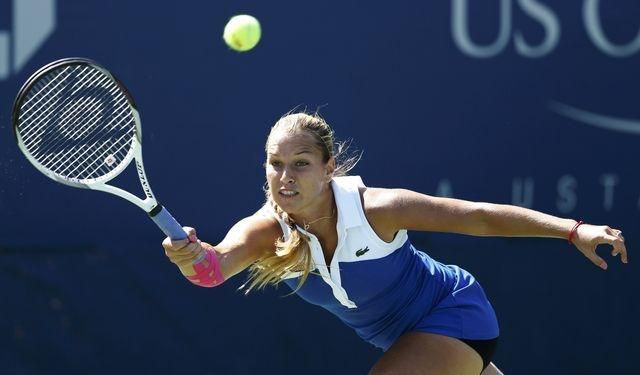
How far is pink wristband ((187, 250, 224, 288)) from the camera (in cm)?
365

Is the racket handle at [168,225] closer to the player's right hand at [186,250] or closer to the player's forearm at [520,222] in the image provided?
the player's right hand at [186,250]

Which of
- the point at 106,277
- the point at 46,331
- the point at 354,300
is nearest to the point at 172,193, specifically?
the point at 106,277

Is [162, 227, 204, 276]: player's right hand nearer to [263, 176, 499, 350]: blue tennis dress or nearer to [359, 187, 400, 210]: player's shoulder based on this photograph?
[263, 176, 499, 350]: blue tennis dress

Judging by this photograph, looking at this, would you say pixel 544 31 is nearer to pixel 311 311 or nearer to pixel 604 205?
pixel 604 205

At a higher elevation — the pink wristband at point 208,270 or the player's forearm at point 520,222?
the pink wristband at point 208,270

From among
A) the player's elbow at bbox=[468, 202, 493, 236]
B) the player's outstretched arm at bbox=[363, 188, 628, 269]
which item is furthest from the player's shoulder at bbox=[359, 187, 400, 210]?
the player's elbow at bbox=[468, 202, 493, 236]

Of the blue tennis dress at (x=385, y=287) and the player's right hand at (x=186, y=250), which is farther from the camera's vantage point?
the blue tennis dress at (x=385, y=287)

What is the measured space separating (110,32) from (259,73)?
752mm

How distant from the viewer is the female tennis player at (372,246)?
159 inches

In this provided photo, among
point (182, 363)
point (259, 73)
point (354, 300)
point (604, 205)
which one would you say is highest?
point (259, 73)

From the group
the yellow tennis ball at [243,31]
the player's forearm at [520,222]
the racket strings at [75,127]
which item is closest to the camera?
the player's forearm at [520,222]

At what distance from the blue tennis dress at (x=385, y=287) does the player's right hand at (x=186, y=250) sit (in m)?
0.60

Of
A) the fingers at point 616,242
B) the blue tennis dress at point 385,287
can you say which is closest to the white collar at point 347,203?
the blue tennis dress at point 385,287

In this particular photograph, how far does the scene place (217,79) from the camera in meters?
5.86
